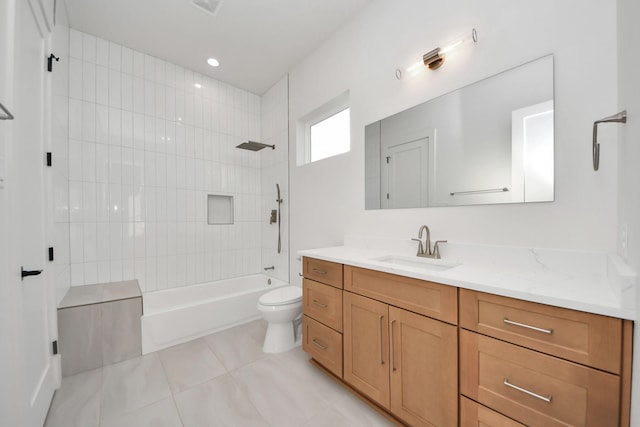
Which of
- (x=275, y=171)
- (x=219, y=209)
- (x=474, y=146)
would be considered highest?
(x=275, y=171)

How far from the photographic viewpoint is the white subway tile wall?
2.38 meters

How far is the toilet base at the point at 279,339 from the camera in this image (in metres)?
2.12

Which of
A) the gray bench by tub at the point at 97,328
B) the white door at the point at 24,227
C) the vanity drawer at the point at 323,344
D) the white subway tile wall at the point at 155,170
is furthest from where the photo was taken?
the white subway tile wall at the point at 155,170

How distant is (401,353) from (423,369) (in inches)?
4.8

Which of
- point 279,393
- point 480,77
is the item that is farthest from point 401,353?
point 480,77

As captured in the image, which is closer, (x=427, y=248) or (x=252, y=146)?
(x=427, y=248)

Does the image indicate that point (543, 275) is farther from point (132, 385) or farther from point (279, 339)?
point (132, 385)

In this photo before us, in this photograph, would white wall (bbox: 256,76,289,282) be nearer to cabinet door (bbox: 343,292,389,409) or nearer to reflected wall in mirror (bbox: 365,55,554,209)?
reflected wall in mirror (bbox: 365,55,554,209)

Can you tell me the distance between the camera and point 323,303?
173cm

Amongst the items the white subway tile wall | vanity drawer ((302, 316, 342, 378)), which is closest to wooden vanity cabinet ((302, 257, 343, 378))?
vanity drawer ((302, 316, 342, 378))

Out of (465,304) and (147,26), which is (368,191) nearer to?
(465,304)

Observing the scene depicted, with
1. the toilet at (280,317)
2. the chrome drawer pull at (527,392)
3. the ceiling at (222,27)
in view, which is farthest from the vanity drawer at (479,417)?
the ceiling at (222,27)

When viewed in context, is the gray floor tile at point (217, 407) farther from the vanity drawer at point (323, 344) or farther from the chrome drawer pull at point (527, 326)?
the chrome drawer pull at point (527, 326)

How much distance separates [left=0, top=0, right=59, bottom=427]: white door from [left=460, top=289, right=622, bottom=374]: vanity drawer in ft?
6.08
